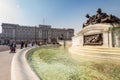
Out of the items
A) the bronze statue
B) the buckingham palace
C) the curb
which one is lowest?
the curb

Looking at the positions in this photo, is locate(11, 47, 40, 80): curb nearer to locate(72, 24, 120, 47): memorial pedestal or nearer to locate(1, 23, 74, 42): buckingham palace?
locate(72, 24, 120, 47): memorial pedestal

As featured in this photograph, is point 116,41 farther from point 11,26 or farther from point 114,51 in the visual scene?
point 11,26

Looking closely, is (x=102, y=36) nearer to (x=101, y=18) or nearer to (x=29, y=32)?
(x=101, y=18)

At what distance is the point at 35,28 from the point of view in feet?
297

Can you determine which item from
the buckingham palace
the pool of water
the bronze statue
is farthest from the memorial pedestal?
the buckingham palace

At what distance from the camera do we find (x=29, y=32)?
90.1 m

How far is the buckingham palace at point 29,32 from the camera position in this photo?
86750 mm

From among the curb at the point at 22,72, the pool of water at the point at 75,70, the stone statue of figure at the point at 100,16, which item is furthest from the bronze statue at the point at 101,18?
the curb at the point at 22,72

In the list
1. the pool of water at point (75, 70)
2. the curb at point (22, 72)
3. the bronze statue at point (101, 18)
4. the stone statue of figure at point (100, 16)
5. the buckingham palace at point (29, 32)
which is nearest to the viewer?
the curb at point (22, 72)

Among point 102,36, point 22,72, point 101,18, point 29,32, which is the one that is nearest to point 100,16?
point 101,18

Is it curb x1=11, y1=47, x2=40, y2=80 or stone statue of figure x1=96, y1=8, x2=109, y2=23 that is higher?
stone statue of figure x1=96, y1=8, x2=109, y2=23

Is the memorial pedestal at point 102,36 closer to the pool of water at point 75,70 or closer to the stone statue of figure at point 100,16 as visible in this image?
the stone statue of figure at point 100,16

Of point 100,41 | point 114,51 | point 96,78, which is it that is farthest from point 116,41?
point 96,78

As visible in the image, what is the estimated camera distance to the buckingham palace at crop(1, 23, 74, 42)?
86.8 meters
